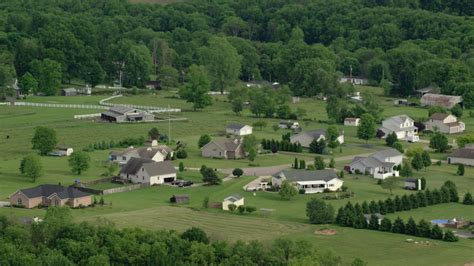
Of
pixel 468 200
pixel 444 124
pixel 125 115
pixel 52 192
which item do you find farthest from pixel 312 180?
pixel 125 115

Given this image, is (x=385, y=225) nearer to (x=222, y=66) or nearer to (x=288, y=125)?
(x=288, y=125)

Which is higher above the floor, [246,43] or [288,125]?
[246,43]

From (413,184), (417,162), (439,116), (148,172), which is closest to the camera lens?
(413,184)

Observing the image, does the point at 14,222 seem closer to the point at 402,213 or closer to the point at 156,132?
the point at 402,213

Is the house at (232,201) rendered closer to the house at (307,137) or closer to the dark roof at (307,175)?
the dark roof at (307,175)

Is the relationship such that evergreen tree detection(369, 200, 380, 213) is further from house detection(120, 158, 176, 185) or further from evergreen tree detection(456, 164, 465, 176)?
→ house detection(120, 158, 176, 185)

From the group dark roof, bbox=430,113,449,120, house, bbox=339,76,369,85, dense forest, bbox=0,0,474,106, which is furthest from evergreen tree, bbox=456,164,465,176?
house, bbox=339,76,369,85
